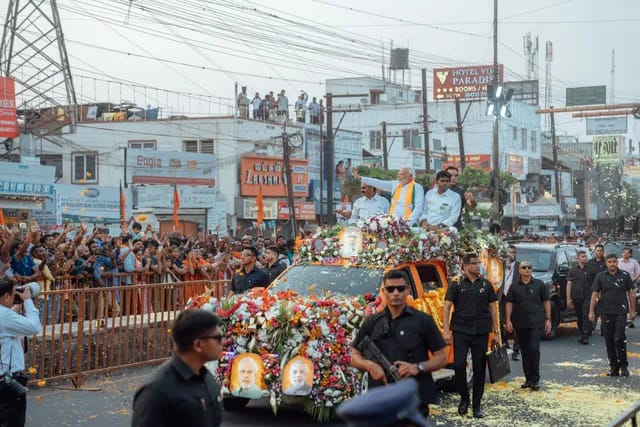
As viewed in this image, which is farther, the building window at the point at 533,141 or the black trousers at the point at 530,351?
the building window at the point at 533,141

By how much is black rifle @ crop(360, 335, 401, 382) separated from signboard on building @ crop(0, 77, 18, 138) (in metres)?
26.7

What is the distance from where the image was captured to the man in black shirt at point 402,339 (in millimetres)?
6914

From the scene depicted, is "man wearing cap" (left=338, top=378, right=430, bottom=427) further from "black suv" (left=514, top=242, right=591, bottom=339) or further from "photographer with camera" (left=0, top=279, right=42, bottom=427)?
"black suv" (left=514, top=242, right=591, bottom=339)

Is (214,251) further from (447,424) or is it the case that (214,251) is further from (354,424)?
(354,424)

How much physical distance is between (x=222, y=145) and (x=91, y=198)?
457 inches

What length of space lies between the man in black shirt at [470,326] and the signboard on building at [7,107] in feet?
76.9

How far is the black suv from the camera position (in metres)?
19.4

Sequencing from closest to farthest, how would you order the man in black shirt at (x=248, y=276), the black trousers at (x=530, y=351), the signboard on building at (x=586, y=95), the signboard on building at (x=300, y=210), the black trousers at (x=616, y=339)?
the man in black shirt at (x=248, y=276), the black trousers at (x=530, y=351), the black trousers at (x=616, y=339), the signboard on building at (x=300, y=210), the signboard on building at (x=586, y=95)

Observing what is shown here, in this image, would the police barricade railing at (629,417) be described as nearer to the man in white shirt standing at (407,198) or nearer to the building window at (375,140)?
the man in white shirt standing at (407,198)

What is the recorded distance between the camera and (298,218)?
172ft

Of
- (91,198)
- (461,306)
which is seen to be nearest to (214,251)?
(461,306)

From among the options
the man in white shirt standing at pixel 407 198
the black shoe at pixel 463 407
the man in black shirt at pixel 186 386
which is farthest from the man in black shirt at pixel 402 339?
the man in white shirt standing at pixel 407 198

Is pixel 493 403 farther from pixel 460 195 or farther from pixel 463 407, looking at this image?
pixel 460 195

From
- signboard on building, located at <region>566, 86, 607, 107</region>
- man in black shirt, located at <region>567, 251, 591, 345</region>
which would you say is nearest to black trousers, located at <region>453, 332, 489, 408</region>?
man in black shirt, located at <region>567, 251, 591, 345</region>
